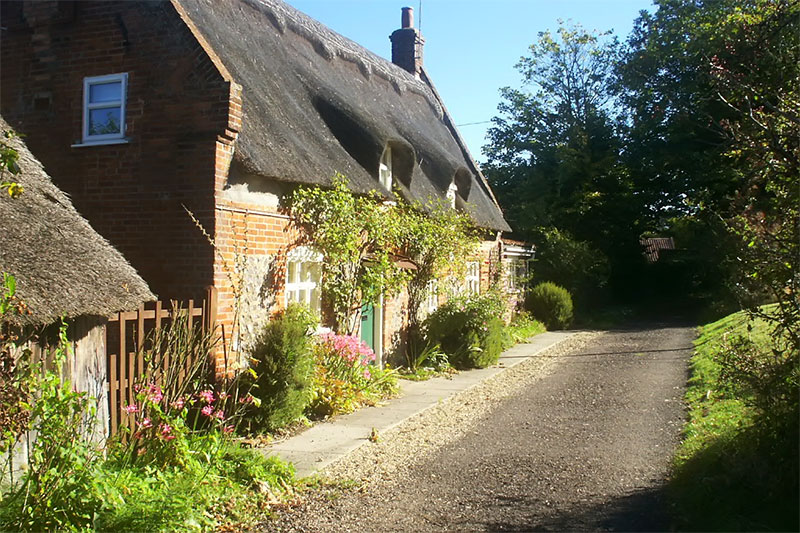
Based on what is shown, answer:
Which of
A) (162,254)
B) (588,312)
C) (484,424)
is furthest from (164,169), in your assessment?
(588,312)

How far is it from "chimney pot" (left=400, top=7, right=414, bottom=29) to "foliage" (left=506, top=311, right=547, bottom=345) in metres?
9.78

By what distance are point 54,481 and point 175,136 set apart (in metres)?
→ 5.06

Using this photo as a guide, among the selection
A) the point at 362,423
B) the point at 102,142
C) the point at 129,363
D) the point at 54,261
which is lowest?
the point at 362,423

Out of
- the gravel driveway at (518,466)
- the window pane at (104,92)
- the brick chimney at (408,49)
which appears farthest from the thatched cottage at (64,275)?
the brick chimney at (408,49)

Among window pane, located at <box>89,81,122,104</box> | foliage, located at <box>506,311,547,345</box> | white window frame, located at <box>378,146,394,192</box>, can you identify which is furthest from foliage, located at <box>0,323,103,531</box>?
foliage, located at <box>506,311,547,345</box>

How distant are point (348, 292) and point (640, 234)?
23.3m

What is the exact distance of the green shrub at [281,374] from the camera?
8.21 meters

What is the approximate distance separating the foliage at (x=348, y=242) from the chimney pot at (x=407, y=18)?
12.0 m

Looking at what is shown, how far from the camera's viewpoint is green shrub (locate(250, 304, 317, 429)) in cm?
821

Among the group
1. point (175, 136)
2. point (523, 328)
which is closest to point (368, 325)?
point (175, 136)

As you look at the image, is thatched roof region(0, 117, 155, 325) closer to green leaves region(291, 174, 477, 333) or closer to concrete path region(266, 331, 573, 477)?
concrete path region(266, 331, 573, 477)

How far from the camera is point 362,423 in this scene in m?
8.98

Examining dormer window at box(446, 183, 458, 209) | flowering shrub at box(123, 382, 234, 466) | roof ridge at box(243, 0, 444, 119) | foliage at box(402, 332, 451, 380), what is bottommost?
foliage at box(402, 332, 451, 380)

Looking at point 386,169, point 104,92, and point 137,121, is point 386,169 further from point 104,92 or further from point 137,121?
point 104,92
